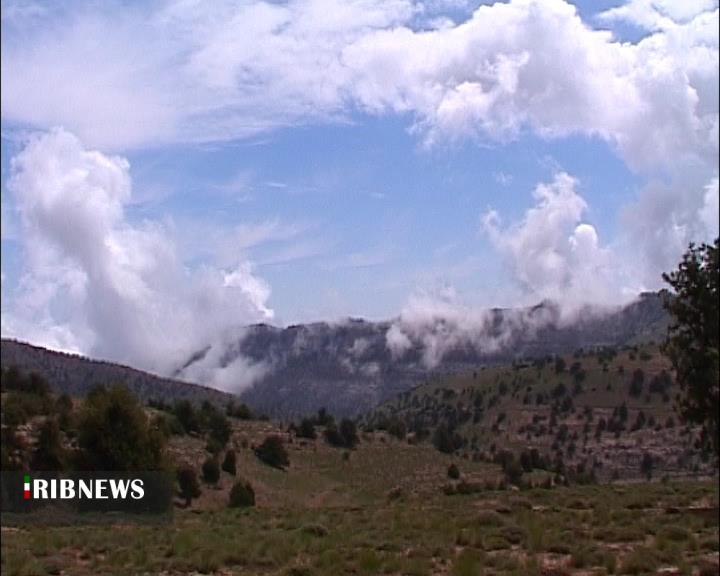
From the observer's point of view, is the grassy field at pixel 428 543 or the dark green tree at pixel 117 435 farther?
the dark green tree at pixel 117 435

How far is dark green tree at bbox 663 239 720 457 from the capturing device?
106 feet

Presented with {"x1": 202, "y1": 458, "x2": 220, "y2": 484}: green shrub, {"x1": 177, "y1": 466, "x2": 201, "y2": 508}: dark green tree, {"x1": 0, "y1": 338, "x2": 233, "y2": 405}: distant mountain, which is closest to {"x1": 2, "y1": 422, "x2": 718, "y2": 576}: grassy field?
{"x1": 177, "y1": 466, "x2": 201, "y2": 508}: dark green tree

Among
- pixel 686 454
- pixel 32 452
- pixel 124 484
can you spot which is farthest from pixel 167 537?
pixel 686 454

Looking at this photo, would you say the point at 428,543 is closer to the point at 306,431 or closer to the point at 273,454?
the point at 273,454

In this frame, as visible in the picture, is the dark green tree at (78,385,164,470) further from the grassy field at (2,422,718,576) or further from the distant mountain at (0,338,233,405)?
the distant mountain at (0,338,233,405)

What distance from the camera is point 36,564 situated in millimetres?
17828

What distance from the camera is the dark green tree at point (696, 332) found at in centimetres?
3241

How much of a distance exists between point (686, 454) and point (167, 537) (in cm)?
7063

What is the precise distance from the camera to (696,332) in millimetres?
32938

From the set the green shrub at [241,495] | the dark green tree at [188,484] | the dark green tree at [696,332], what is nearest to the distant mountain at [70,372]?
the green shrub at [241,495]

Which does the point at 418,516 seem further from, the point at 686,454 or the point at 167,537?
the point at 686,454

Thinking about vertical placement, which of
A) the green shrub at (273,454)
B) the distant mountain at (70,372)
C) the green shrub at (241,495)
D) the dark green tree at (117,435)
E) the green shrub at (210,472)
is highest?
the distant mountain at (70,372)

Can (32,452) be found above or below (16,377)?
below

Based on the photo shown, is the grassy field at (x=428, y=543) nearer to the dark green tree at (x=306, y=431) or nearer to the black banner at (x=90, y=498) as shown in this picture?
the black banner at (x=90, y=498)
